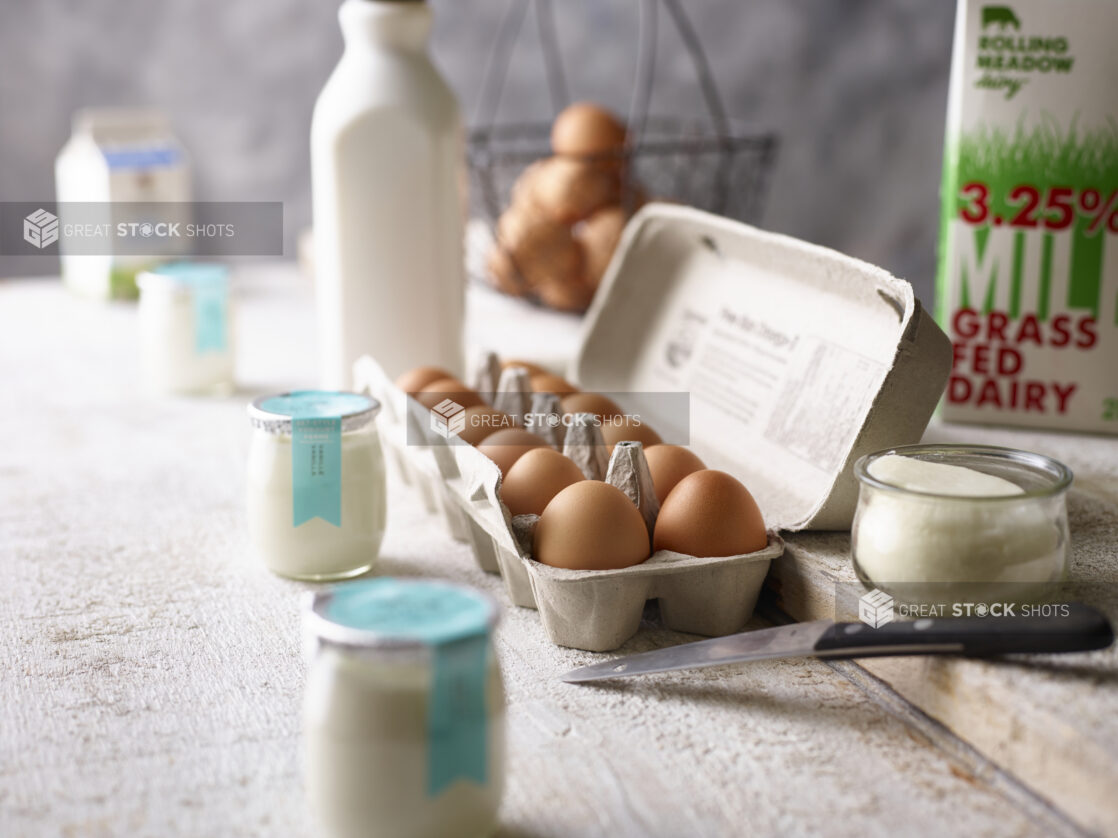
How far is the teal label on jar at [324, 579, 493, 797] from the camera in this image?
47 cm

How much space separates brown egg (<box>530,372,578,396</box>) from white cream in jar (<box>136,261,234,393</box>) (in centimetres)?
49

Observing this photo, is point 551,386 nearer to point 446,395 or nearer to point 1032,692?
point 446,395

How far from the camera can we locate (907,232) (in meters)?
1.76

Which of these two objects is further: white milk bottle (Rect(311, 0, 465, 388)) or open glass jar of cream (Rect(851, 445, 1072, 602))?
white milk bottle (Rect(311, 0, 465, 388))

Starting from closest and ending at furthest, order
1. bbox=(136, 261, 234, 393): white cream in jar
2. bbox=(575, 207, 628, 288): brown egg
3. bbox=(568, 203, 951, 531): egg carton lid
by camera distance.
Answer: bbox=(568, 203, 951, 531): egg carton lid → bbox=(136, 261, 234, 393): white cream in jar → bbox=(575, 207, 628, 288): brown egg

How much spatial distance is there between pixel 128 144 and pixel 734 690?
5.07 ft

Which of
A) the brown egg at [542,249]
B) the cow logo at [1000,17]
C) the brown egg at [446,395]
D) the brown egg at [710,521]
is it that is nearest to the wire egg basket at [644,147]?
the brown egg at [542,249]

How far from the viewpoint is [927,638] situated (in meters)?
0.59

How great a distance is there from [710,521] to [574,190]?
34.9 inches

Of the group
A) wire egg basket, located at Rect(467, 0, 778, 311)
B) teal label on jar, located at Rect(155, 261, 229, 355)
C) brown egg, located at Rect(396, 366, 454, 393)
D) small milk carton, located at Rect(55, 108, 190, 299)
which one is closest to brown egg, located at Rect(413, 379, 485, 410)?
brown egg, located at Rect(396, 366, 454, 393)

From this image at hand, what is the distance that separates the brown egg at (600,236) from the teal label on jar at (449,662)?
3.36 ft

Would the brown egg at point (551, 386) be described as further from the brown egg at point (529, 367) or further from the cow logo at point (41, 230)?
the cow logo at point (41, 230)

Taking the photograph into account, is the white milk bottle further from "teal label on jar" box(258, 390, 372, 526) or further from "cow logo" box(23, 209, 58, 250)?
"cow logo" box(23, 209, 58, 250)

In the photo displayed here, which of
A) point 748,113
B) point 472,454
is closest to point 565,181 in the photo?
point 748,113
